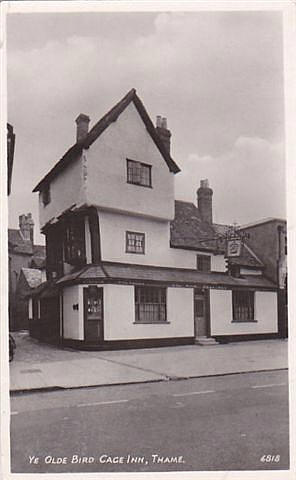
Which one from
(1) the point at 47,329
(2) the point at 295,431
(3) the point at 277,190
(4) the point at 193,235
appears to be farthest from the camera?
(4) the point at 193,235

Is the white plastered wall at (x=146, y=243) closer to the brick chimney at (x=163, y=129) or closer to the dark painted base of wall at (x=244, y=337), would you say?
the dark painted base of wall at (x=244, y=337)

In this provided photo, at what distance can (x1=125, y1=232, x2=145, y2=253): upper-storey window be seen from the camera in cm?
326

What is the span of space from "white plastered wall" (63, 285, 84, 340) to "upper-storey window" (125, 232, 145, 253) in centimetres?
44

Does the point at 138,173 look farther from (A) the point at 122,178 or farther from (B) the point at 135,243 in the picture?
(B) the point at 135,243

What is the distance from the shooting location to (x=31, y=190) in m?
2.66

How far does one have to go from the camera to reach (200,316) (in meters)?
3.51

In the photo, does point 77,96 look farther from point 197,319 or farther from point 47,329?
point 197,319

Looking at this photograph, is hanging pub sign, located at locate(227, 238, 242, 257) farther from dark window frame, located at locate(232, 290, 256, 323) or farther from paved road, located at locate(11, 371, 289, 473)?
paved road, located at locate(11, 371, 289, 473)

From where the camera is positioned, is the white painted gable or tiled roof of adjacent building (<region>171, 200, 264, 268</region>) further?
tiled roof of adjacent building (<region>171, 200, 264, 268</region>)

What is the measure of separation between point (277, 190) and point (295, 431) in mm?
1301

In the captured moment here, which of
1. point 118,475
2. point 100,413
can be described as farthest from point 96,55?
point 118,475

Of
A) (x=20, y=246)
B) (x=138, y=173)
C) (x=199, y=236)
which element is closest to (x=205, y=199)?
(x=138, y=173)

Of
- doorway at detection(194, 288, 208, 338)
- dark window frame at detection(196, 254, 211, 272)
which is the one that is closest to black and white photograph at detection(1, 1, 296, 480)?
doorway at detection(194, 288, 208, 338)

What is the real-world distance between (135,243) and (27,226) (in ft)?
2.71
